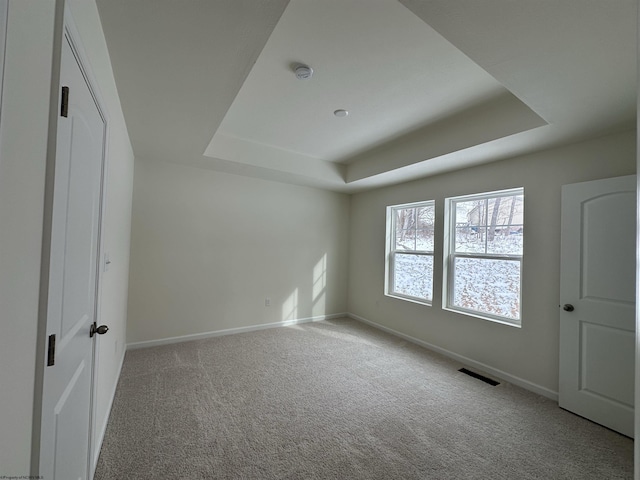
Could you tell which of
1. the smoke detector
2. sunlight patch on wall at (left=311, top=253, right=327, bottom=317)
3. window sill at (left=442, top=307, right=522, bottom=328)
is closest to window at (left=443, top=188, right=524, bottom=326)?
window sill at (left=442, top=307, right=522, bottom=328)

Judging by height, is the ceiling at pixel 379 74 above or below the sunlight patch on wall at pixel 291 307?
above

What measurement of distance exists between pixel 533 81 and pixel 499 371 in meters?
2.84

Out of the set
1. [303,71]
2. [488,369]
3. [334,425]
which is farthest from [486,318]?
[303,71]

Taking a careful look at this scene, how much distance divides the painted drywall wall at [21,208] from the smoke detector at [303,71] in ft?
5.06

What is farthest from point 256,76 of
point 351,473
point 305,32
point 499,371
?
point 499,371

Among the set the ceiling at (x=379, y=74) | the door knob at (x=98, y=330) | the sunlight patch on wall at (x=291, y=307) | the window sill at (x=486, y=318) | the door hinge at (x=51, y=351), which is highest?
the ceiling at (x=379, y=74)

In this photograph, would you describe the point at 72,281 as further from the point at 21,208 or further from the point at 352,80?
the point at 352,80

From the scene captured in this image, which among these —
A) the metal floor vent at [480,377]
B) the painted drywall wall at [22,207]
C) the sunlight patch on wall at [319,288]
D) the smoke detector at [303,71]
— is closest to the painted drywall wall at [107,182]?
the painted drywall wall at [22,207]

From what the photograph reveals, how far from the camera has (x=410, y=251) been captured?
4.37 metres

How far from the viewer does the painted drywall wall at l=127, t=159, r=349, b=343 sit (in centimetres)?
365

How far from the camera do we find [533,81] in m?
1.74

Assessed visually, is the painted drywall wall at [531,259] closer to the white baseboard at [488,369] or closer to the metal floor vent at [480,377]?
the white baseboard at [488,369]

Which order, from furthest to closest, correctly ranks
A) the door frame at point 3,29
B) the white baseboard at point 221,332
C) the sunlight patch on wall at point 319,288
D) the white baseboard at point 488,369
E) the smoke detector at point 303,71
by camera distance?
the sunlight patch on wall at point 319,288 → the white baseboard at point 221,332 → the white baseboard at point 488,369 → the smoke detector at point 303,71 → the door frame at point 3,29

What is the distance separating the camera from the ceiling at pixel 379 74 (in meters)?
1.34
